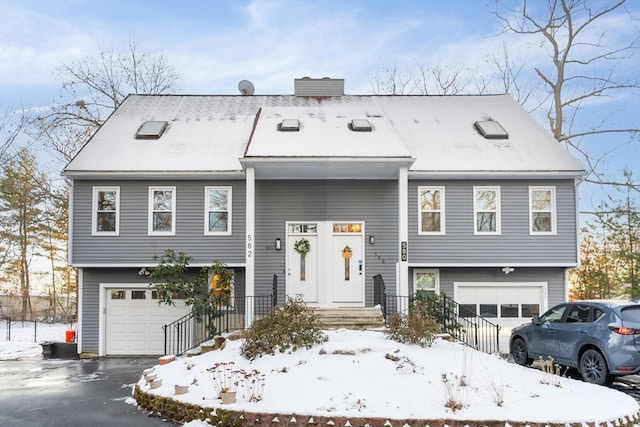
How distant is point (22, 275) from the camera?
3084 cm

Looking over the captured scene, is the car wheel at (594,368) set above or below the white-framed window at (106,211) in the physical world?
below

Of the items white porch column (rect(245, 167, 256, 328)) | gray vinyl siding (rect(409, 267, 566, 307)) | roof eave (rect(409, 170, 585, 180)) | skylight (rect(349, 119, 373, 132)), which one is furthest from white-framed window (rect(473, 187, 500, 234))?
white porch column (rect(245, 167, 256, 328))

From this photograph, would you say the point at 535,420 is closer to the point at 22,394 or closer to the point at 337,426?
the point at 337,426

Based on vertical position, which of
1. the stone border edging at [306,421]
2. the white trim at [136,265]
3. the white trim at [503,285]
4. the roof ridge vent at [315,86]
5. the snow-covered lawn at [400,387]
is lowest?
the stone border edging at [306,421]

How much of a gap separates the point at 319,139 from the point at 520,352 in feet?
23.9

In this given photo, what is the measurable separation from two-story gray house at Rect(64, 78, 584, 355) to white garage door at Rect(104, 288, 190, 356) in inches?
1.2

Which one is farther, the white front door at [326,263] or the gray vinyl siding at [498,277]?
the gray vinyl siding at [498,277]

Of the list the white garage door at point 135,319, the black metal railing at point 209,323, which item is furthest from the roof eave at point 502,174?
the white garage door at point 135,319

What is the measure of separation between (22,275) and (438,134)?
23.9 metres

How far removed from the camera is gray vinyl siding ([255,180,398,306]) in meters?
16.7

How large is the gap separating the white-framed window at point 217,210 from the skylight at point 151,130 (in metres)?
2.71

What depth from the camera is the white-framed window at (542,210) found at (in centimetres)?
1689

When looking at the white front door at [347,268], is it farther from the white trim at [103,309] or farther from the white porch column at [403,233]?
the white trim at [103,309]

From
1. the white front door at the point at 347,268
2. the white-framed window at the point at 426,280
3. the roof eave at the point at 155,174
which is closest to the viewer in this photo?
the roof eave at the point at 155,174
